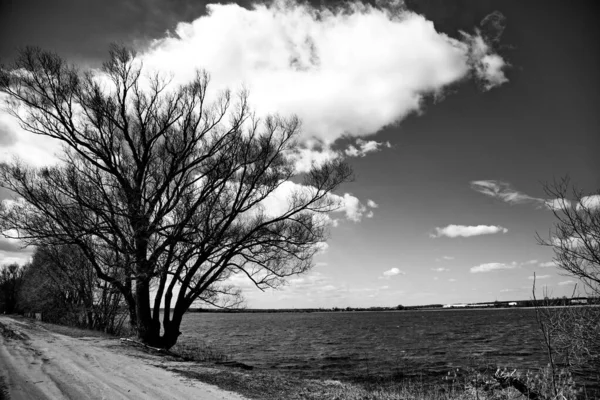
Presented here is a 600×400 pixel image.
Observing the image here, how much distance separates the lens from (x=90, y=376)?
8.82 m

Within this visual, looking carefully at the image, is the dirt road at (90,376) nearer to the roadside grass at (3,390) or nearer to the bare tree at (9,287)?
the roadside grass at (3,390)

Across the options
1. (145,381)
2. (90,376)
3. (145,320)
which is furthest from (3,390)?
(145,320)

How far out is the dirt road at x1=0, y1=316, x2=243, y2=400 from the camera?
297 inches

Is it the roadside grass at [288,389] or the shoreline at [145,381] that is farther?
the roadside grass at [288,389]

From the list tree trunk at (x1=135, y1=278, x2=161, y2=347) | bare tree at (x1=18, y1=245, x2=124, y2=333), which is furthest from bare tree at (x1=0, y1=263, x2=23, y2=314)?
tree trunk at (x1=135, y1=278, x2=161, y2=347)

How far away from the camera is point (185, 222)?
47.9ft

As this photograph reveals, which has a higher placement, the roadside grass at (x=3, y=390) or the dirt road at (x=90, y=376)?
the roadside grass at (x=3, y=390)

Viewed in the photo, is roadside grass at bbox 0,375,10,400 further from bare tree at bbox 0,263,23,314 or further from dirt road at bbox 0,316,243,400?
bare tree at bbox 0,263,23,314

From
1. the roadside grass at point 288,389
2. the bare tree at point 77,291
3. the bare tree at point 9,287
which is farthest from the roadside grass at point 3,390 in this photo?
the bare tree at point 9,287

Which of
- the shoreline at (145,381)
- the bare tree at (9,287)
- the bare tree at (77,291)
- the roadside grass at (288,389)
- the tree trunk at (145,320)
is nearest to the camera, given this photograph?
the shoreline at (145,381)

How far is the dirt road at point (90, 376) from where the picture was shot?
7539 millimetres

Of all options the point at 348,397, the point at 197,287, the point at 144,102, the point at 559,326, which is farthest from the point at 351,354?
the point at 144,102

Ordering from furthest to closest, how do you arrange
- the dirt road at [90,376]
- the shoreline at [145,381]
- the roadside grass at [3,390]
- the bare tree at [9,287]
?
the bare tree at [9,287], the shoreline at [145,381], the dirt road at [90,376], the roadside grass at [3,390]

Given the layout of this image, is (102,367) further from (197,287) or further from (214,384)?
(197,287)
